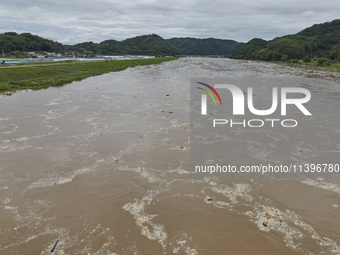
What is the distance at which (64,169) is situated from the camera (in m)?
14.8

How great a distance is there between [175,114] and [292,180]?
54.7 ft

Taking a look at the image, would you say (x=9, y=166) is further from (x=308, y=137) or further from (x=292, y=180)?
(x=308, y=137)

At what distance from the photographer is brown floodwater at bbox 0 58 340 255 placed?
921 cm

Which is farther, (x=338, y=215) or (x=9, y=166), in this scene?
(x=9, y=166)

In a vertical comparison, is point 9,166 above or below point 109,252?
above

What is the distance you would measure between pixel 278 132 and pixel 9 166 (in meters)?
22.1

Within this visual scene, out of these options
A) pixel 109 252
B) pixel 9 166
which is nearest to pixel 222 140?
pixel 109 252

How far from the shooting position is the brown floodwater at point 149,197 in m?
9.21

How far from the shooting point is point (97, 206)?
1134 cm

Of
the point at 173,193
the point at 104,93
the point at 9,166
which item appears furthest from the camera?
the point at 104,93

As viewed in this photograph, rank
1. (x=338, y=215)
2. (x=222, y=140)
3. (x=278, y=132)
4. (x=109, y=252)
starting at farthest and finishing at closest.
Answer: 1. (x=278, y=132)
2. (x=222, y=140)
3. (x=338, y=215)
4. (x=109, y=252)

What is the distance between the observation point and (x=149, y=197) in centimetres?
1223

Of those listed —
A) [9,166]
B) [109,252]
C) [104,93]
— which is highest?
A: [104,93]

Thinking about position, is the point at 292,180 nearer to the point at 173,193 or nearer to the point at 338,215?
the point at 338,215
